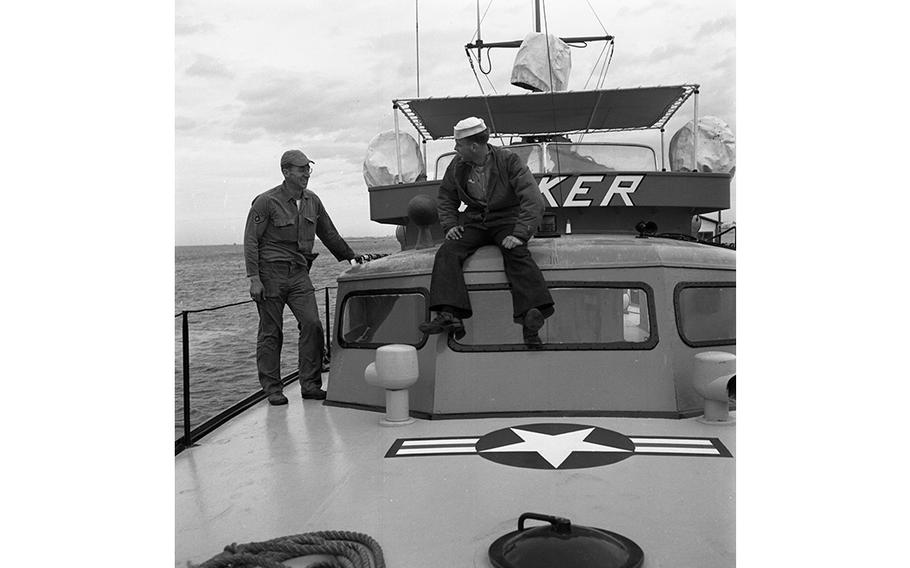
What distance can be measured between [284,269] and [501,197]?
185cm

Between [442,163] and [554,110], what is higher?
[554,110]

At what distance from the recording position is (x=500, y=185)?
471 cm

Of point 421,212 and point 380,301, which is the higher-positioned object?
point 421,212

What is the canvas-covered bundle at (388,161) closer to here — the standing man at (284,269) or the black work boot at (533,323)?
the standing man at (284,269)

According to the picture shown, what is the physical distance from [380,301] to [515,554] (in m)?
3.14

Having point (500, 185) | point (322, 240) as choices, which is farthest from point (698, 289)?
point (322, 240)

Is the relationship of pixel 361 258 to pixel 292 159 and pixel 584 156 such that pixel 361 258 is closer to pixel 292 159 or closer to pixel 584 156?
pixel 292 159

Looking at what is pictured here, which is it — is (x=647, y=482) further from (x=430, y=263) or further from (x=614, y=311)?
(x=430, y=263)

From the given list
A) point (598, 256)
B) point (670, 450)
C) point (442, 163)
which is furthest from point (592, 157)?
point (670, 450)

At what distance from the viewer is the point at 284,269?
219 inches

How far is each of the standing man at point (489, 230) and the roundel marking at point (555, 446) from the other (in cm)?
67

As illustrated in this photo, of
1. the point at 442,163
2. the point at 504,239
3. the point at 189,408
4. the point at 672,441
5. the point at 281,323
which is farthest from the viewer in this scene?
the point at 442,163

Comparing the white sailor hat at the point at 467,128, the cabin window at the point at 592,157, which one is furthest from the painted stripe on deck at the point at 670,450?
the cabin window at the point at 592,157

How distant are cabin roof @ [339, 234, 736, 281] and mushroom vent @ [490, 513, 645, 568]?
8.34 feet
